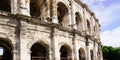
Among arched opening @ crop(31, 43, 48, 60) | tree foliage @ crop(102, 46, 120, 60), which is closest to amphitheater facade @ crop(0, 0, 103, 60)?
arched opening @ crop(31, 43, 48, 60)

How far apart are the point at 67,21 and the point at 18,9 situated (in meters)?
5.82

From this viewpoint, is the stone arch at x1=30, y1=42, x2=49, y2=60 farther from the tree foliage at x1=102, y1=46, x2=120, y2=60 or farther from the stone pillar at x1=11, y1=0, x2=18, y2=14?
the tree foliage at x1=102, y1=46, x2=120, y2=60

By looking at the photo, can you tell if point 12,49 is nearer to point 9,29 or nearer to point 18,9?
point 9,29

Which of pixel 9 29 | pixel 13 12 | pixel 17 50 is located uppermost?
pixel 13 12

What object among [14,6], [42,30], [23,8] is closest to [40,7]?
[42,30]

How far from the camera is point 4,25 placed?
14156 mm

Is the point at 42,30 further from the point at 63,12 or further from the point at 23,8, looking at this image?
the point at 63,12

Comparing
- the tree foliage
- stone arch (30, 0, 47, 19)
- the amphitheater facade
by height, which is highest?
stone arch (30, 0, 47, 19)

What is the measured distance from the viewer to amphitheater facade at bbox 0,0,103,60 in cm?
1441

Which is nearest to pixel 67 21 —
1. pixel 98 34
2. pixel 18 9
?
pixel 18 9

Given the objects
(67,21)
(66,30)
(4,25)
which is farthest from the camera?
(67,21)

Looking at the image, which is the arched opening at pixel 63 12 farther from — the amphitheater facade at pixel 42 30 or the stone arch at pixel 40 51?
the stone arch at pixel 40 51

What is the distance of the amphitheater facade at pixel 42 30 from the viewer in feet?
47.3

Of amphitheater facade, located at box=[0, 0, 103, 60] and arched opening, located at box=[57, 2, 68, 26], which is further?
arched opening, located at box=[57, 2, 68, 26]
